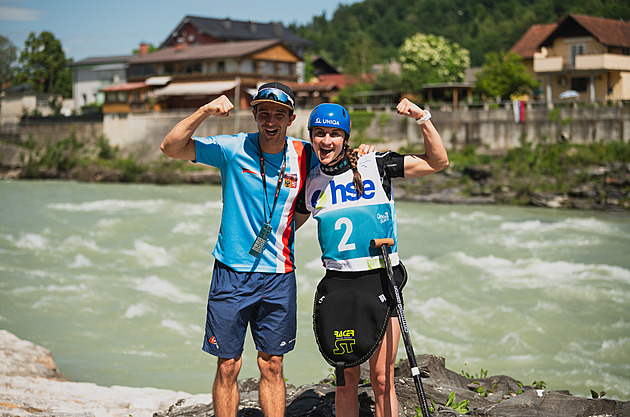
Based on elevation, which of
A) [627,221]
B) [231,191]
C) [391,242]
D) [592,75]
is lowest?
[627,221]

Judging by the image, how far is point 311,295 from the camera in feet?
46.8

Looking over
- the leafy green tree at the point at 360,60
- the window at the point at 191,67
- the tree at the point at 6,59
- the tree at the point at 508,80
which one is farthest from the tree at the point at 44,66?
the tree at the point at 508,80

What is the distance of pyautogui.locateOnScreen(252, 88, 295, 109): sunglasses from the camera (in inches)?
173

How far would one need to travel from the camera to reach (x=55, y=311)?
517 inches

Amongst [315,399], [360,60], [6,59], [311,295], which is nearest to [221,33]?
[360,60]

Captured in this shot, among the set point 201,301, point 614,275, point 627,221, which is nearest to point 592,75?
point 627,221

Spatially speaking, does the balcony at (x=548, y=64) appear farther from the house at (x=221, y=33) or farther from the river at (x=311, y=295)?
the house at (x=221, y=33)

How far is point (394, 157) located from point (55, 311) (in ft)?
34.5

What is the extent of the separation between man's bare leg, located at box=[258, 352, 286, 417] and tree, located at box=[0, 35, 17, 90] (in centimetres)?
8187

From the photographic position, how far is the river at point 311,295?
10.2 metres

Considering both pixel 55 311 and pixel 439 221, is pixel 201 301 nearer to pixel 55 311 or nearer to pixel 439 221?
pixel 55 311

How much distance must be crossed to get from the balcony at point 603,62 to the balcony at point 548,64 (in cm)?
111

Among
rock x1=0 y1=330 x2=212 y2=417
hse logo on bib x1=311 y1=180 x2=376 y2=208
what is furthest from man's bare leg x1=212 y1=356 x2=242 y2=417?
rock x1=0 y1=330 x2=212 y2=417

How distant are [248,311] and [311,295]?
9.87m
